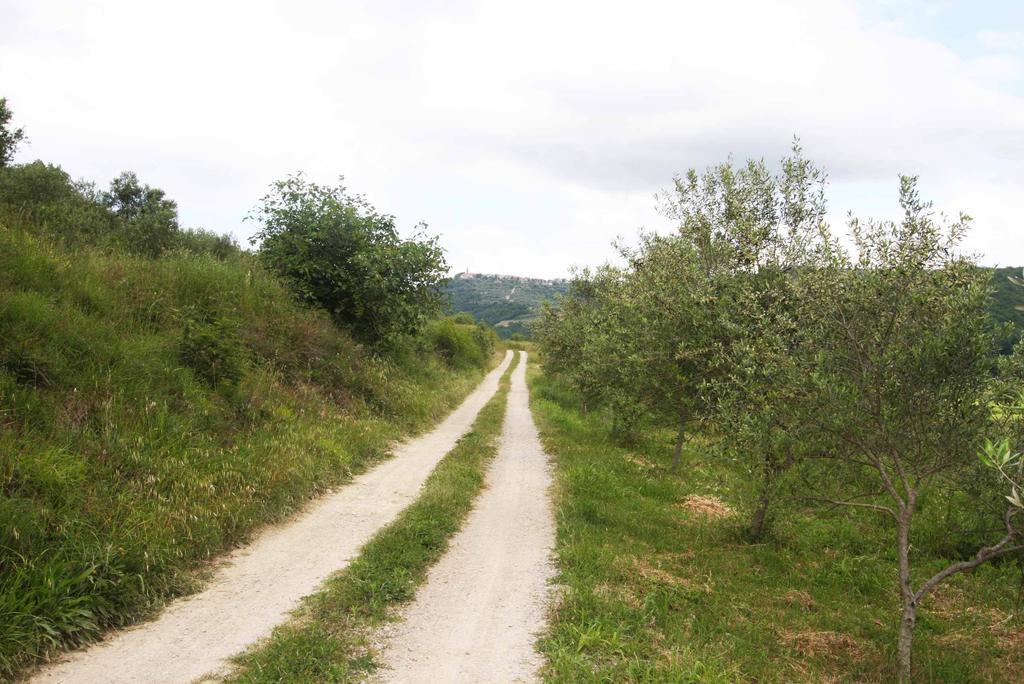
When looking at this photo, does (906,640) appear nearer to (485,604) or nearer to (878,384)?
(878,384)

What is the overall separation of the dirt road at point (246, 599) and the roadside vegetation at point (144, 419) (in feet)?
1.02

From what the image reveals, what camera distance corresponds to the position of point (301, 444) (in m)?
12.0

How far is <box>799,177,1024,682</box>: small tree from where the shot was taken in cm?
631

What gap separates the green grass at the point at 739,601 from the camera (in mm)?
6035

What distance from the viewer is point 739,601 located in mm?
8109

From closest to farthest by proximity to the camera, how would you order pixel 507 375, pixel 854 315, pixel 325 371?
pixel 854 315 < pixel 325 371 < pixel 507 375

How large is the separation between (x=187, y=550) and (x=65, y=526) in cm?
136

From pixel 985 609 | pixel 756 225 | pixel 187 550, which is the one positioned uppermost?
pixel 756 225

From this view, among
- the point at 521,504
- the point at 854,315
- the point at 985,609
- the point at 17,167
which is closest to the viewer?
the point at 854,315

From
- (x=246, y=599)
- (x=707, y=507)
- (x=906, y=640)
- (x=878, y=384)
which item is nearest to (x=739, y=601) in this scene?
(x=906, y=640)

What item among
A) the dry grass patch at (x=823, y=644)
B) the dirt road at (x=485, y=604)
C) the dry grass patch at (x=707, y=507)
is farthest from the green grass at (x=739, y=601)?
the dirt road at (x=485, y=604)

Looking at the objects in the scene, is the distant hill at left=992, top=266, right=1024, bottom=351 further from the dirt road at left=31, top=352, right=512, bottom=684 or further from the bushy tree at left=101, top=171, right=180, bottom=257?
the bushy tree at left=101, top=171, right=180, bottom=257

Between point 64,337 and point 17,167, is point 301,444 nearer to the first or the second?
point 64,337

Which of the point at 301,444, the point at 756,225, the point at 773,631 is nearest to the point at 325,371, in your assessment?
the point at 301,444
